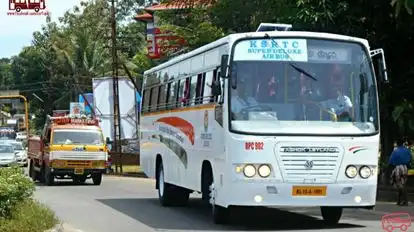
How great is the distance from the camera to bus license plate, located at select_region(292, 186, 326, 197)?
41.1 ft

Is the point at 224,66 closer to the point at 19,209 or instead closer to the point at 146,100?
the point at 19,209

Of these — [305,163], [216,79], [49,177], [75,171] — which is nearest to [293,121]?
[305,163]

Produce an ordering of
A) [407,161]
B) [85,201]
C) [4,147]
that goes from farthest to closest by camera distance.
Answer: [4,147]
[85,201]
[407,161]

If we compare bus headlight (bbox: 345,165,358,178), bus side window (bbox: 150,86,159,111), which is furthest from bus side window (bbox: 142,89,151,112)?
bus headlight (bbox: 345,165,358,178)

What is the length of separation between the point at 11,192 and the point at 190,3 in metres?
20.2

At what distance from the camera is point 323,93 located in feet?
42.5

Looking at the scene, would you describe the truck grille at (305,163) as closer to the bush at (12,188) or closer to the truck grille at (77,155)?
the bush at (12,188)

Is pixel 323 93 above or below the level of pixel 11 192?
above

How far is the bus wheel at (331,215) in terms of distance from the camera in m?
14.3

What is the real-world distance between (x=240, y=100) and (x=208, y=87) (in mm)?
1641

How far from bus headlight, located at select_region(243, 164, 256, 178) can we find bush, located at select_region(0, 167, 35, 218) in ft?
12.4

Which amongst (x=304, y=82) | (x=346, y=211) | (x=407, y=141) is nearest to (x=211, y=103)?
(x=304, y=82)

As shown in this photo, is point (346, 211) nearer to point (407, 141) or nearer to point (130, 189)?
point (407, 141)

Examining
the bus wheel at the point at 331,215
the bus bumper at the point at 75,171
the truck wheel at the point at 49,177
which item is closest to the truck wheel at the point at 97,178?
the bus bumper at the point at 75,171
